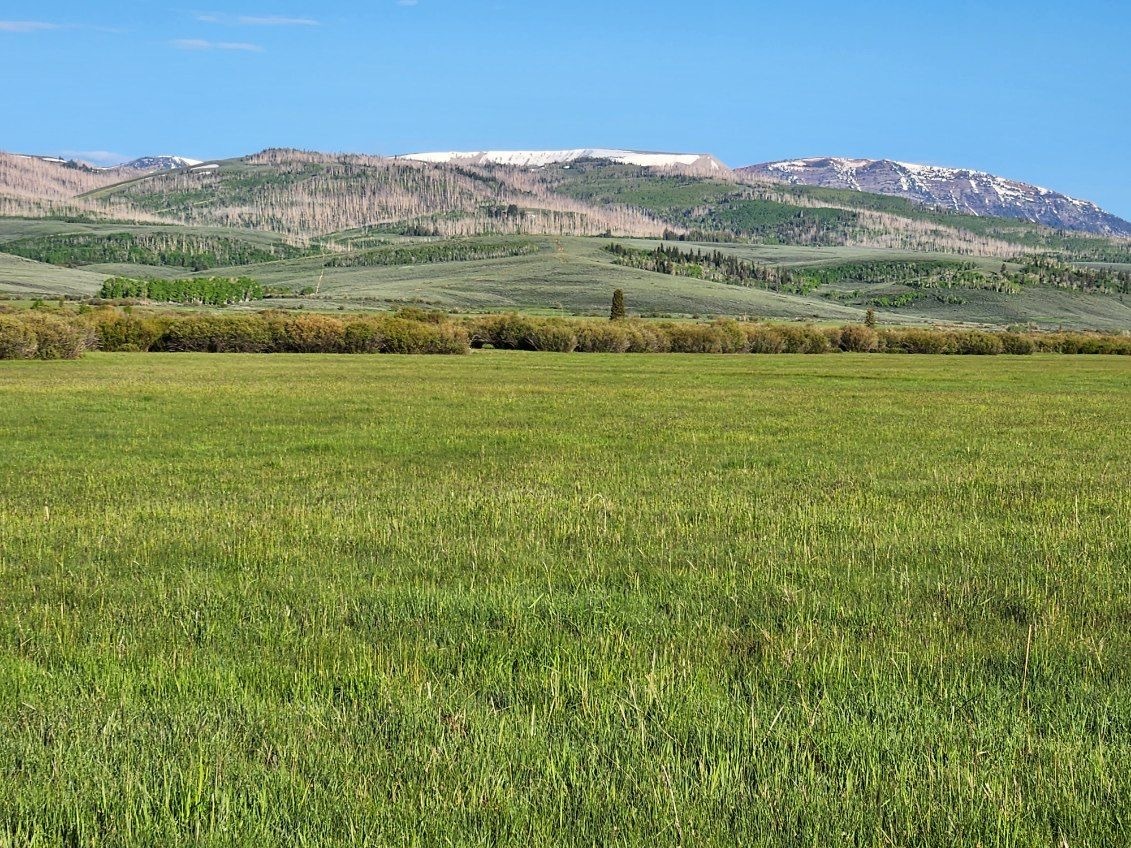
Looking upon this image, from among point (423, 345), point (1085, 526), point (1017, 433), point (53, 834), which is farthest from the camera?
point (423, 345)

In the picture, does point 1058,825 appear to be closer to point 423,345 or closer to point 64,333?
point 64,333

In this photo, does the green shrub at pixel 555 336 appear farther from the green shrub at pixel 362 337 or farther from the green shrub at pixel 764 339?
the green shrub at pixel 764 339

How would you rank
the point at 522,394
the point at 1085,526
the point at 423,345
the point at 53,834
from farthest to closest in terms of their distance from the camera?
the point at 423,345 → the point at 522,394 → the point at 1085,526 → the point at 53,834

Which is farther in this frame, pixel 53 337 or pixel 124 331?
pixel 124 331

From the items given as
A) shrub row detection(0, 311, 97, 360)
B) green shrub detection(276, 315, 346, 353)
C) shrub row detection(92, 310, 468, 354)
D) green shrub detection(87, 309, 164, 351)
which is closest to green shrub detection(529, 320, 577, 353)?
shrub row detection(92, 310, 468, 354)

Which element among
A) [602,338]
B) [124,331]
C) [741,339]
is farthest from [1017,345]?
[124,331]

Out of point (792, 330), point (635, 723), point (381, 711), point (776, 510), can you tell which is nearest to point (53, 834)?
point (381, 711)

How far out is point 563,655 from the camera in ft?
22.4

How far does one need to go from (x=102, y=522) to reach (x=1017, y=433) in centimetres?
2029

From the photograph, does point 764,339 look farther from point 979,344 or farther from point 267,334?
point 267,334

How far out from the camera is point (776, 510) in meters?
12.7

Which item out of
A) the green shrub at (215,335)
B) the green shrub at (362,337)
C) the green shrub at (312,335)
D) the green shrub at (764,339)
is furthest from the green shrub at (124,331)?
the green shrub at (764,339)

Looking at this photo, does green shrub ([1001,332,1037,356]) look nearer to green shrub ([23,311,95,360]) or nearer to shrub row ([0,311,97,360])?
green shrub ([23,311,95,360])

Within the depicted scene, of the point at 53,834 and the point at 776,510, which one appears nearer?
the point at 53,834
